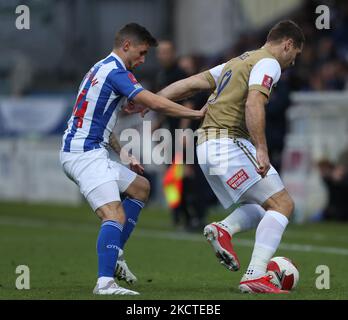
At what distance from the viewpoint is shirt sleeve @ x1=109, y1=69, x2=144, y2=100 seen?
333 inches

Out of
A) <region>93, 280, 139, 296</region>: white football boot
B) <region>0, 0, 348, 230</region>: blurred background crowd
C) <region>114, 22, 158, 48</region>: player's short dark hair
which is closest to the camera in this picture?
<region>93, 280, 139, 296</region>: white football boot

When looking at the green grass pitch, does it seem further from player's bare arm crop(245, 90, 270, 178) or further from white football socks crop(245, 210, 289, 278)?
player's bare arm crop(245, 90, 270, 178)

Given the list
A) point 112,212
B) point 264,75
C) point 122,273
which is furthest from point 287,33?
point 122,273

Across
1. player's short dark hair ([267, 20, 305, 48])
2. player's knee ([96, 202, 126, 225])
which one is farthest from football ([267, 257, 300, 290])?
player's short dark hair ([267, 20, 305, 48])

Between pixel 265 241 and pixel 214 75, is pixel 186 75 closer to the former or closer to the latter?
pixel 214 75

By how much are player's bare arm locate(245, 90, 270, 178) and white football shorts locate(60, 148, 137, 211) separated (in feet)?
3.60

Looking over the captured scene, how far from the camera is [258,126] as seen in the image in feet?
27.7

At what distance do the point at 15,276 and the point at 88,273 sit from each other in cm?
70

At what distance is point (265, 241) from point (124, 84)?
159cm

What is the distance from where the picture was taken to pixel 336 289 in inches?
344

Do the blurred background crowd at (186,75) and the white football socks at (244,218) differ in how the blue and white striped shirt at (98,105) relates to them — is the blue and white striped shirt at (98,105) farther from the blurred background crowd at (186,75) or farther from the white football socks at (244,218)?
the blurred background crowd at (186,75)

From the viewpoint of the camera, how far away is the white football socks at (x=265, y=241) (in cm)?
852

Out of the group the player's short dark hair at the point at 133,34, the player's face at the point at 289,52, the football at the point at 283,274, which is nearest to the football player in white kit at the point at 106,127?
the player's short dark hair at the point at 133,34
